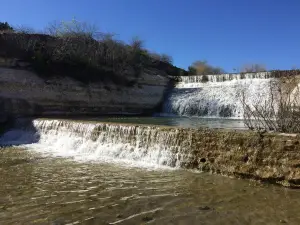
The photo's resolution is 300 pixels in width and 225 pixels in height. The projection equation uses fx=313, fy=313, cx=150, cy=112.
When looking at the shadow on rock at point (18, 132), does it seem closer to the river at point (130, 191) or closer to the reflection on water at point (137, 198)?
the river at point (130, 191)

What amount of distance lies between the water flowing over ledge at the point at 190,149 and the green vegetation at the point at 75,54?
35.9ft

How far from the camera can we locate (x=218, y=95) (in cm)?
2236

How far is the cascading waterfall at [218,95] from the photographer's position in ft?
67.9

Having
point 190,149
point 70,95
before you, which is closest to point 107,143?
point 190,149

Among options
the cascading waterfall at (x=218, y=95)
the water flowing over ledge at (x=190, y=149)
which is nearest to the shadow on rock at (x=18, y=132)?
the water flowing over ledge at (x=190, y=149)

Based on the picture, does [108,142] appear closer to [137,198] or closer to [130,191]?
[130,191]

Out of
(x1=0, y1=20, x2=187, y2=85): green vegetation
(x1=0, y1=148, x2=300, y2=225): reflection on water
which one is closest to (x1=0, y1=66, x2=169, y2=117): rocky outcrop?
(x1=0, y1=20, x2=187, y2=85): green vegetation

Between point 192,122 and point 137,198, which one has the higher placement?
point 192,122

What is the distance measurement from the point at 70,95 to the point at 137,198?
56.5 feet

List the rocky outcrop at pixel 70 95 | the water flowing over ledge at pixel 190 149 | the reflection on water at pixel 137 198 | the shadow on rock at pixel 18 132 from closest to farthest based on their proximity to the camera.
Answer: the reflection on water at pixel 137 198
the water flowing over ledge at pixel 190 149
the shadow on rock at pixel 18 132
the rocky outcrop at pixel 70 95

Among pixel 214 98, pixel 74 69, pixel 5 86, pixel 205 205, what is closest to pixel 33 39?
pixel 74 69

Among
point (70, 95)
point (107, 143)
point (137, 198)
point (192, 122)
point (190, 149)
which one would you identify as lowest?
point (137, 198)

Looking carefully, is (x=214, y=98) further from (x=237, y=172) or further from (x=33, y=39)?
Answer: (x=237, y=172)

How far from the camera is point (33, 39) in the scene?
73.6 ft
